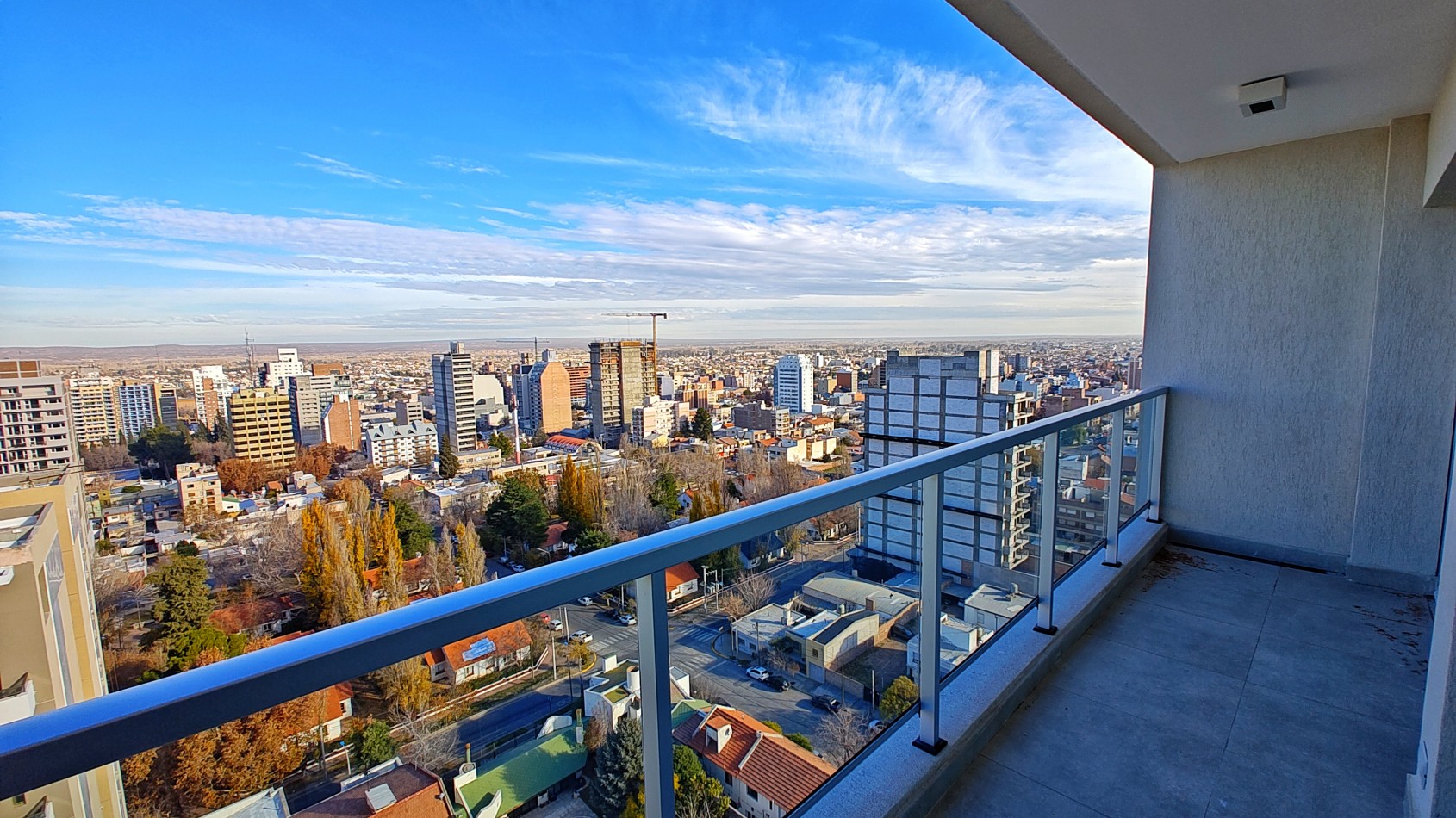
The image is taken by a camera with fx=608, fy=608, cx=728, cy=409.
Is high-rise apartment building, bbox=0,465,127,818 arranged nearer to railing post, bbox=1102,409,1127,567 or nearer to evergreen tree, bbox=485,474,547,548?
evergreen tree, bbox=485,474,547,548

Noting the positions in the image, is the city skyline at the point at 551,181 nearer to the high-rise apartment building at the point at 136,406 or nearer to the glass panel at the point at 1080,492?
the high-rise apartment building at the point at 136,406

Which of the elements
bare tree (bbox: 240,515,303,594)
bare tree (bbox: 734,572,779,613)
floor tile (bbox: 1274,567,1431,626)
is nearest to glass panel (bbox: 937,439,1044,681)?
bare tree (bbox: 734,572,779,613)

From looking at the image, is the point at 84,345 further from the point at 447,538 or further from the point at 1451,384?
the point at 1451,384

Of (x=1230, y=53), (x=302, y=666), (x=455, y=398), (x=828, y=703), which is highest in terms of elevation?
(x=1230, y=53)

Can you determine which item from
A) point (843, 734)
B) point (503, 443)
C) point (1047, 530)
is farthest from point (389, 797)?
point (503, 443)

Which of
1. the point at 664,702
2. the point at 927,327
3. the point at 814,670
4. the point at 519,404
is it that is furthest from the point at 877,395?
the point at 927,327

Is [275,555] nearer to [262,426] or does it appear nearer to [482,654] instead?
[262,426]
